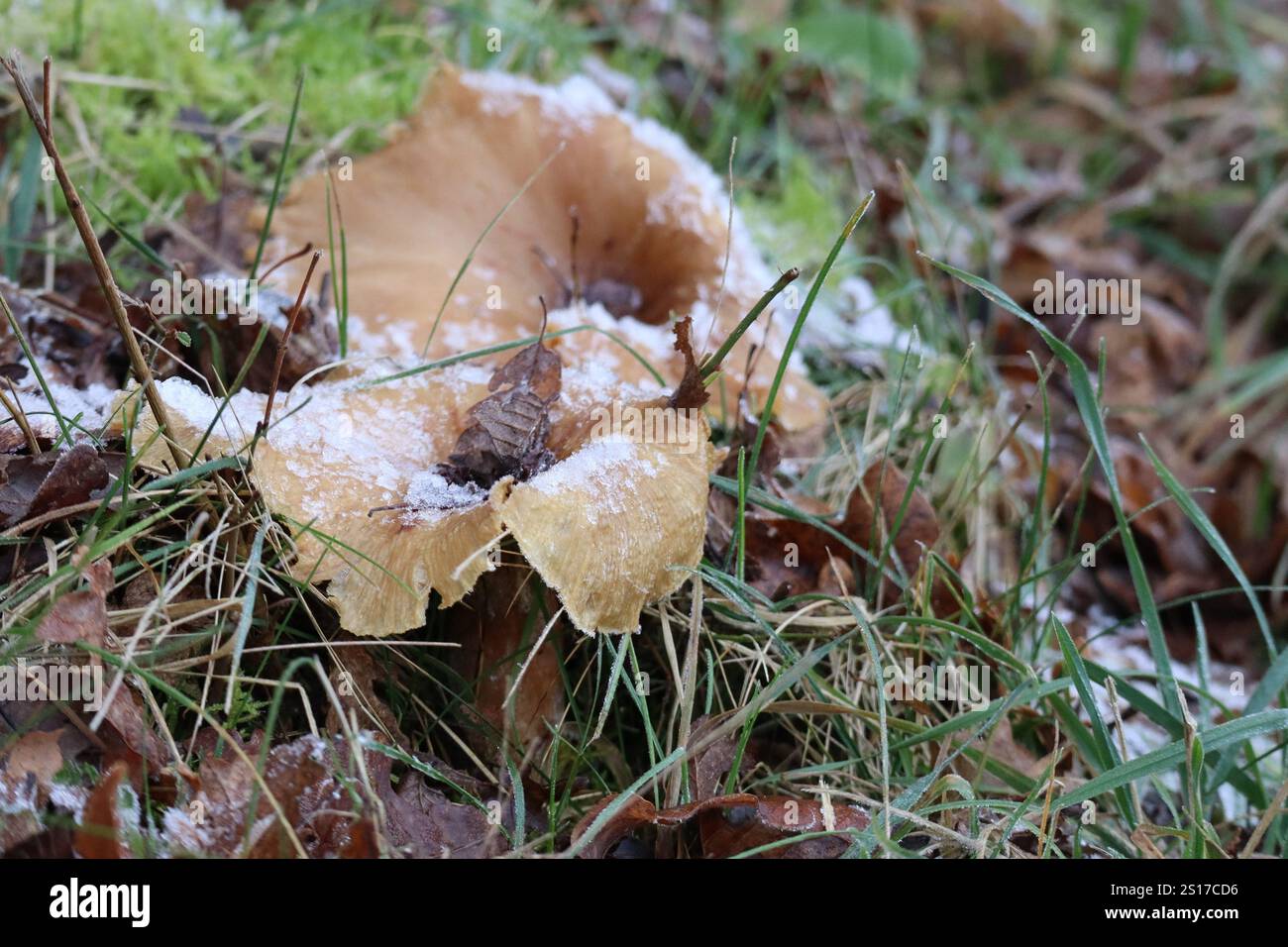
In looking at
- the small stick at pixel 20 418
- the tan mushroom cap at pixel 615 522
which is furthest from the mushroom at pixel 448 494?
the small stick at pixel 20 418

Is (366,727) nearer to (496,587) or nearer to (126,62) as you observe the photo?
(496,587)

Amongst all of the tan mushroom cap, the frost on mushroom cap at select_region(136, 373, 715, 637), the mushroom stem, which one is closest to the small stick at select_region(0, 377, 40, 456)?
the frost on mushroom cap at select_region(136, 373, 715, 637)

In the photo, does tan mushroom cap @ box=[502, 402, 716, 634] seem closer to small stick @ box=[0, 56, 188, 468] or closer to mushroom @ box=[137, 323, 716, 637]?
mushroom @ box=[137, 323, 716, 637]

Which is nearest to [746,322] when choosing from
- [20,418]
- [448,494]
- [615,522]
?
[615,522]

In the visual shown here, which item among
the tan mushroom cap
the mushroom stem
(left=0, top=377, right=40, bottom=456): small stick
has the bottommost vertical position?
the tan mushroom cap

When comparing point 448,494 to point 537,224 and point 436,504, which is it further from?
Result: point 537,224

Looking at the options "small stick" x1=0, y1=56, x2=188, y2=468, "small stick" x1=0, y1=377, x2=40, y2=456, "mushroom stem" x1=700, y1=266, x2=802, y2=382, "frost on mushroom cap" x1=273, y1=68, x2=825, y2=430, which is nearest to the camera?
"small stick" x1=0, y1=56, x2=188, y2=468
